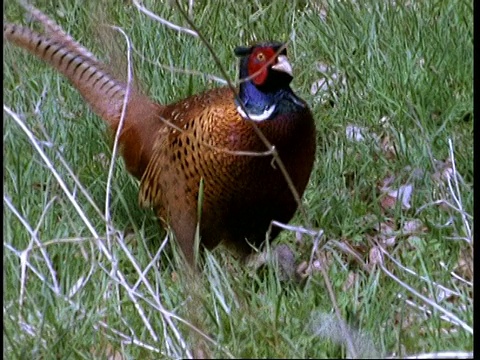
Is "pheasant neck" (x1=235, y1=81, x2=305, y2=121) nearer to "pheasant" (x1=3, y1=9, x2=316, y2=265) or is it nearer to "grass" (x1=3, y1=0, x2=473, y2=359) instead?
"pheasant" (x1=3, y1=9, x2=316, y2=265)

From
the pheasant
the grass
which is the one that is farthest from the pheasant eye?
the grass

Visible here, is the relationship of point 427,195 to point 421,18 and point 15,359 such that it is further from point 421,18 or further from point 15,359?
point 15,359

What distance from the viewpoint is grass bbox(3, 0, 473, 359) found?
9.94 feet

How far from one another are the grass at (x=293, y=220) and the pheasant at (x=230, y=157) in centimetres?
14

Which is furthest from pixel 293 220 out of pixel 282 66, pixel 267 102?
pixel 282 66

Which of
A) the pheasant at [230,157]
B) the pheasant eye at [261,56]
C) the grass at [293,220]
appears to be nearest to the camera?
the grass at [293,220]

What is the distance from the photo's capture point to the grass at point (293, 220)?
3029 mm

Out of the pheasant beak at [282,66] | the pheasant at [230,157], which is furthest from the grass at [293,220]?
the pheasant beak at [282,66]

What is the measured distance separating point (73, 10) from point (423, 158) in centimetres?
187

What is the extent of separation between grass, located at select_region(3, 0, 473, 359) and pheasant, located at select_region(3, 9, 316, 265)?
137mm

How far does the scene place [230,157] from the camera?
147 inches

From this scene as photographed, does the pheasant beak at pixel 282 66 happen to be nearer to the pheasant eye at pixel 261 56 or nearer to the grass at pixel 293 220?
the pheasant eye at pixel 261 56

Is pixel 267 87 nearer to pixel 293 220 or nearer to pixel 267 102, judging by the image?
pixel 267 102

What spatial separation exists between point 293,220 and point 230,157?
55 centimetres
